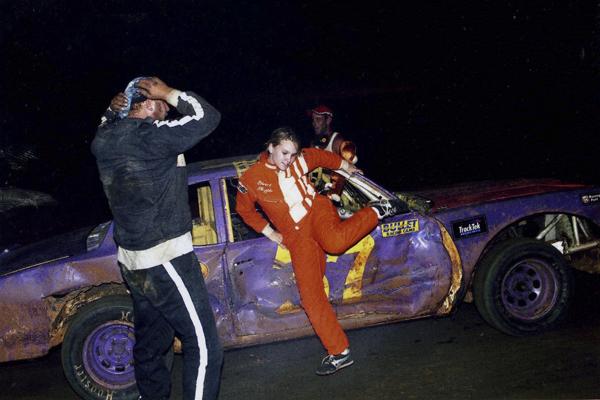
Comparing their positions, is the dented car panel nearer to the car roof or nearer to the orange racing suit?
the car roof

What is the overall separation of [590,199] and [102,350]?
13.2 feet

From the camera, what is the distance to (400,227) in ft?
14.1

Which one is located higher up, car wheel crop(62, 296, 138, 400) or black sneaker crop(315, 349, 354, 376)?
car wheel crop(62, 296, 138, 400)

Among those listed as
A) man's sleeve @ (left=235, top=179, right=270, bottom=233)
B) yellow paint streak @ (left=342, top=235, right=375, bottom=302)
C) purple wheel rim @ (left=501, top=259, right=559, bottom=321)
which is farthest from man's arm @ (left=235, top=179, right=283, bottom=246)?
purple wheel rim @ (left=501, top=259, right=559, bottom=321)

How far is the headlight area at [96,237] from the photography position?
4.20 metres

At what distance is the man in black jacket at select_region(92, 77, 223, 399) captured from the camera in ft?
9.59

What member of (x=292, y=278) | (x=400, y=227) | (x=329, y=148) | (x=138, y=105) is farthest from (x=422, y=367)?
(x=138, y=105)

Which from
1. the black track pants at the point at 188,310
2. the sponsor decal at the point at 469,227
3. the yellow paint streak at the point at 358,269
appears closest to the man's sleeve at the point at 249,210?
the yellow paint streak at the point at 358,269

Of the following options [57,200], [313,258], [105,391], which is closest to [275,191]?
[313,258]

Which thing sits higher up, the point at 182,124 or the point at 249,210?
the point at 182,124

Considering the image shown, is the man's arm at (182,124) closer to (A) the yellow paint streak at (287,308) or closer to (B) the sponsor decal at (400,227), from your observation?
(A) the yellow paint streak at (287,308)

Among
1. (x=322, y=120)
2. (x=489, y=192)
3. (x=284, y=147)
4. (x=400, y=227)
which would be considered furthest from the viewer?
(x=322, y=120)

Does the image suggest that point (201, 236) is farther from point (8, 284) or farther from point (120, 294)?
Result: point (8, 284)

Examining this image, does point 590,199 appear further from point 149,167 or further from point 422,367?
point 149,167
